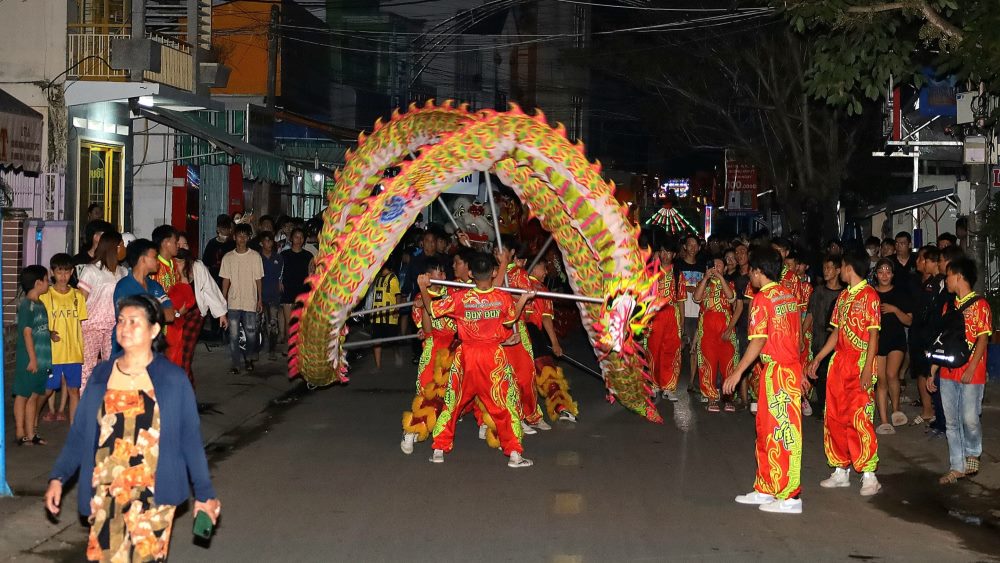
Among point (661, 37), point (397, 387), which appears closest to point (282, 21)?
point (661, 37)

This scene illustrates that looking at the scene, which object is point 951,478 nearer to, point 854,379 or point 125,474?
point 854,379

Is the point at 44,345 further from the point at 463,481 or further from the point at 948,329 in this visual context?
the point at 948,329

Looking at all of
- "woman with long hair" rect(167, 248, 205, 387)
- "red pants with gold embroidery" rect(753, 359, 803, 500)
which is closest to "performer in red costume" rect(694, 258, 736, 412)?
"red pants with gold embroidery" rect(753, 359, 803, 500)

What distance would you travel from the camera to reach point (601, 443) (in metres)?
11.3

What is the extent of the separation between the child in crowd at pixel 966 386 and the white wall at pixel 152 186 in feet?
54.1

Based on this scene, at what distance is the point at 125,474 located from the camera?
5203 mm

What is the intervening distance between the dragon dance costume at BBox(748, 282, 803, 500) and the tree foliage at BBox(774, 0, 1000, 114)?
4179 mm

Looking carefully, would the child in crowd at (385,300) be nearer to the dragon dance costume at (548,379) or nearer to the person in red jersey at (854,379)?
the dragon dance costume at (548,379)

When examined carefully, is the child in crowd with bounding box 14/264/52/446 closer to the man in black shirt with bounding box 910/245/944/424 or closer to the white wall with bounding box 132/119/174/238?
the man in black shirt with bounding box 910/245/944/424

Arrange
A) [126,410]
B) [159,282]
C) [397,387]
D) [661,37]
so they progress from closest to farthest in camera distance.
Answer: [126,410] < [159,282] < [397,387] < [661,37]

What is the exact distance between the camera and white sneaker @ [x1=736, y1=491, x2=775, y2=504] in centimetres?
856

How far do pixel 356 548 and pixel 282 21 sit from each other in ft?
89.5

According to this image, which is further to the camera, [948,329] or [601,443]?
[601,443]

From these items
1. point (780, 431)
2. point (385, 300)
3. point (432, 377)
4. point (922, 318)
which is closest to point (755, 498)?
point (780, 431)
